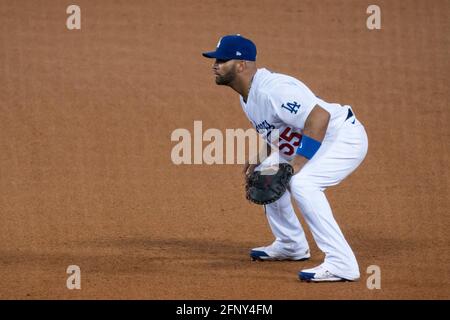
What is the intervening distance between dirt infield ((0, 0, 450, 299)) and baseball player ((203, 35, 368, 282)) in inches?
8.8

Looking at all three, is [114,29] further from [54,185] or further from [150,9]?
[54,185]

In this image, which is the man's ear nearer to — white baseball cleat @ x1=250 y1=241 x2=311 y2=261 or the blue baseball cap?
the blue baseball cap

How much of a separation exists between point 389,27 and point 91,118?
5348 mm

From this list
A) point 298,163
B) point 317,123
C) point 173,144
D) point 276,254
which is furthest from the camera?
point 173,144

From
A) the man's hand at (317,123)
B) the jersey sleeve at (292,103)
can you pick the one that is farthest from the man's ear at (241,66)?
the man's hand at (317,123)

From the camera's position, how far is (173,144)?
424 inches

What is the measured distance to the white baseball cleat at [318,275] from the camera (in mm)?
6453

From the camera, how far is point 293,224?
7.09 m

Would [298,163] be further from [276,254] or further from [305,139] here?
[276,254]

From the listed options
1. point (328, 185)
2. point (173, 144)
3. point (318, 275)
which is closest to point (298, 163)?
point (328, 185)

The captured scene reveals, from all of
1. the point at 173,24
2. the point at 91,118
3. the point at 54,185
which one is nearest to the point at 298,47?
the point at 173,24

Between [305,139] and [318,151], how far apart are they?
0.94 ft

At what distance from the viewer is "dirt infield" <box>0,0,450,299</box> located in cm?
689

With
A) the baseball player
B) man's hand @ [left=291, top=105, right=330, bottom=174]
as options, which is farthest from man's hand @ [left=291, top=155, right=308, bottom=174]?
man's hand @ [left=291, top=105, right=330, bottom=174]
